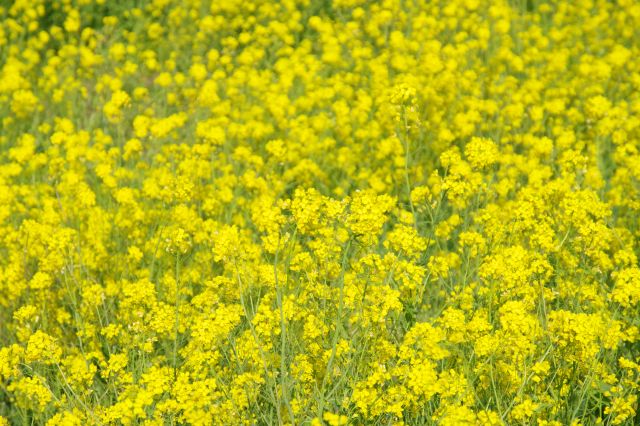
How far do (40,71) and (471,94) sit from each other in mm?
4101

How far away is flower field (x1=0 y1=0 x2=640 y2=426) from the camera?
293 cm

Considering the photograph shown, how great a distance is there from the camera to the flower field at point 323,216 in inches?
115

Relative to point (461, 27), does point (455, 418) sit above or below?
above

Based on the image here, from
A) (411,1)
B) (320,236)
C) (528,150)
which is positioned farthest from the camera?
(411,1)

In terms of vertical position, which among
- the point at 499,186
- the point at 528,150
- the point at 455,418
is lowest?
the point at 528,150

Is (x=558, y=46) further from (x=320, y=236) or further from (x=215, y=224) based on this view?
(x=320, y=236)

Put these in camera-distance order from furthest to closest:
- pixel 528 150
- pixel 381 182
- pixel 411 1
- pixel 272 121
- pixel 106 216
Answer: pixel 411 1 → pixel 272 121 → pixel 528 150 → pixel 381 182 → pixel 106 216

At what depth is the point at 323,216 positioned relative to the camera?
11.4 feet

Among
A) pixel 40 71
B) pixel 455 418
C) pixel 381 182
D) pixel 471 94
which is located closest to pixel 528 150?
pixel 471 94

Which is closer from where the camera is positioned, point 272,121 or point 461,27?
point 272,121

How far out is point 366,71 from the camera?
272 inches

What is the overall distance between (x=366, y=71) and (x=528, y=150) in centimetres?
175

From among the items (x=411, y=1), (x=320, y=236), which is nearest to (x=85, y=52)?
(x=411, y=1)

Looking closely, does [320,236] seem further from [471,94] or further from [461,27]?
[461,27]
